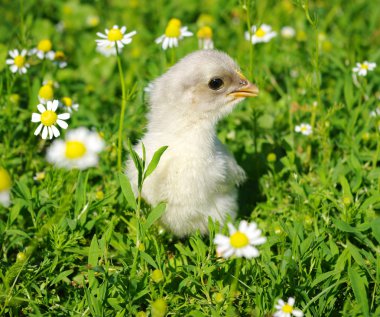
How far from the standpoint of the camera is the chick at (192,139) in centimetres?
348

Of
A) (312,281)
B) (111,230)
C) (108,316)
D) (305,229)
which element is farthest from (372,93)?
(108,316)

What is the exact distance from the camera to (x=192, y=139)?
11.6ft

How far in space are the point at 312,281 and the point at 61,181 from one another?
67.7 inches

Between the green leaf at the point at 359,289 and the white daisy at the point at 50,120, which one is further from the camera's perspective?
the white daisy at the point at 50,120

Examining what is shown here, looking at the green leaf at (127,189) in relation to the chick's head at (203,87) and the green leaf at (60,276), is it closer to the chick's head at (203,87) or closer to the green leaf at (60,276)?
the green leaf at (60,276)

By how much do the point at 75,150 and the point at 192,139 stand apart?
0.97 metres

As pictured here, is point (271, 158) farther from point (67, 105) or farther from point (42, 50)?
point (42, 50)

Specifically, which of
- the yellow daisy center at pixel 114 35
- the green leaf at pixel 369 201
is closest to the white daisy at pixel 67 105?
the yellow daisy center at pixel 114 35

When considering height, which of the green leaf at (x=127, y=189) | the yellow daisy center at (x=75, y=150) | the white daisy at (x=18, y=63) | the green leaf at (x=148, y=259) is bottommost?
the green leaf at (x=148, y=259)

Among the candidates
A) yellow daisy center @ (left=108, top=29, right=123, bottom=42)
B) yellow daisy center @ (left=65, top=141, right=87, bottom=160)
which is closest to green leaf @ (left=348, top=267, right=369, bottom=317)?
yellow daisy center @ (left=65, top=141, right=87, bottom=160)

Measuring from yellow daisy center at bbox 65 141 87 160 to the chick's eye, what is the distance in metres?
1.14

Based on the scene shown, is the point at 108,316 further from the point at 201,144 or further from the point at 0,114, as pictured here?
the point at 0,114

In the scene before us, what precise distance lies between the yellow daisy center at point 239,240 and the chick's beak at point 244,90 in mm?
1396

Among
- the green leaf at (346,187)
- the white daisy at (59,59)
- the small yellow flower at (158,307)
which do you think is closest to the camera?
the small yellow flower at (158,307)
